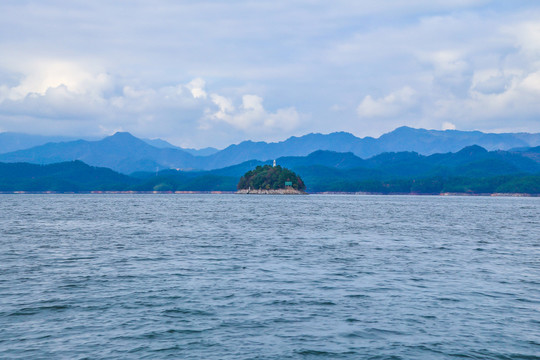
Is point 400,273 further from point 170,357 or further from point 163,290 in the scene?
point 170,357

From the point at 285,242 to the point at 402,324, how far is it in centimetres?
3847

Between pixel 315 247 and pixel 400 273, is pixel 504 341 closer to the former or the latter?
pixel 400 273

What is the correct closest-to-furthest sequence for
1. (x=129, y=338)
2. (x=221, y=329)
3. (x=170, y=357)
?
(x=170, y=357) → (x=129, y=338) → (x=221, y=329)

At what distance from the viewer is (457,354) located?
2056cm

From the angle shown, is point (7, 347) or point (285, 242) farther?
point (285, 242)

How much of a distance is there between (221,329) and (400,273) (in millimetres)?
20500

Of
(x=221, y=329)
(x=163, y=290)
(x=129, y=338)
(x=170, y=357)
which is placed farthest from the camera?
(x=163, y=290)

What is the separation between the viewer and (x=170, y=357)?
65.7 feet

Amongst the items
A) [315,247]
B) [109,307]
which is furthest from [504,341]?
[315,247]

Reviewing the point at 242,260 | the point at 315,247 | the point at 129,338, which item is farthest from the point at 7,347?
the point at 315,247

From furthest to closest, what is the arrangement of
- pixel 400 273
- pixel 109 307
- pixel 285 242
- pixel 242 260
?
pixel 285 242 < pixel 242 260 < pixel 400 273 < pixel 109 307

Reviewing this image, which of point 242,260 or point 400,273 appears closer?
point 400,273

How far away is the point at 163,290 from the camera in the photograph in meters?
32.6

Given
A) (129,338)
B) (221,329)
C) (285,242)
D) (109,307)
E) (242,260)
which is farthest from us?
(285,242)
